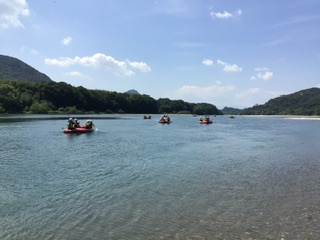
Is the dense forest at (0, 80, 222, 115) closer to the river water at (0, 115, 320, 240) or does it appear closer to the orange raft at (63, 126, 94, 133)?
the orange raft at (63, 126, 94, 133)

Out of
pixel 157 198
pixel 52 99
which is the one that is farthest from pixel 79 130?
pixel 52 99

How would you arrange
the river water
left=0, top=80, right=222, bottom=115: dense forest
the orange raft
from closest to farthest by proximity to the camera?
1. the river water
2. the orange raft
3. left=0, top=80, right=222, bottom=115: dense forest

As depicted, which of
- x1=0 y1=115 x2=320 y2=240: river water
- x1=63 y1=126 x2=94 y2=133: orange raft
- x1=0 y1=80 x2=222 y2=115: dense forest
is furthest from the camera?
x1=0 y1=80 x2=222 y2=115: dense forest

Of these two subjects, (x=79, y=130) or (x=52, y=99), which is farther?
(x=52, y=99)

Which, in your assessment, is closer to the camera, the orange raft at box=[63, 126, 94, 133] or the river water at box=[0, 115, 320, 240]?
the river water at box=[0, 115, 320, 240]

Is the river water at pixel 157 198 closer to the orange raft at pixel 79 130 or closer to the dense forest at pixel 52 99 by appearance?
the orange raft at pixel 79 130

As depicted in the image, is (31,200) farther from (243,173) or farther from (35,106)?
(35,106)

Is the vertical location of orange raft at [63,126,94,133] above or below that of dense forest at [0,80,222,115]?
below

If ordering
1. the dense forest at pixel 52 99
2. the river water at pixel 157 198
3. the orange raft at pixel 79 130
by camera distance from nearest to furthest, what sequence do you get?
the river water at pixel 157 198 < the orange raft at pixel 79 130 < the dense forest at pixel 52 99

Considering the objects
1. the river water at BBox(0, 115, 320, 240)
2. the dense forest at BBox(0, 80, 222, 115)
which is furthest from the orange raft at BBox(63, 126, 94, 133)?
the dense forest at BBox(0, 80, 222, 115)

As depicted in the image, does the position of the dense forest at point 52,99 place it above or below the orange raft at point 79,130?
above

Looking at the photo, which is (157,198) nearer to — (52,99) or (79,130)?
(79,130)

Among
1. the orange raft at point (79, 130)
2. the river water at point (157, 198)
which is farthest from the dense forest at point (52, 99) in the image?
the river water at point (157, 198)

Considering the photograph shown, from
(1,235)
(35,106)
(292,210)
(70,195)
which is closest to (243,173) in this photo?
(292,210)
